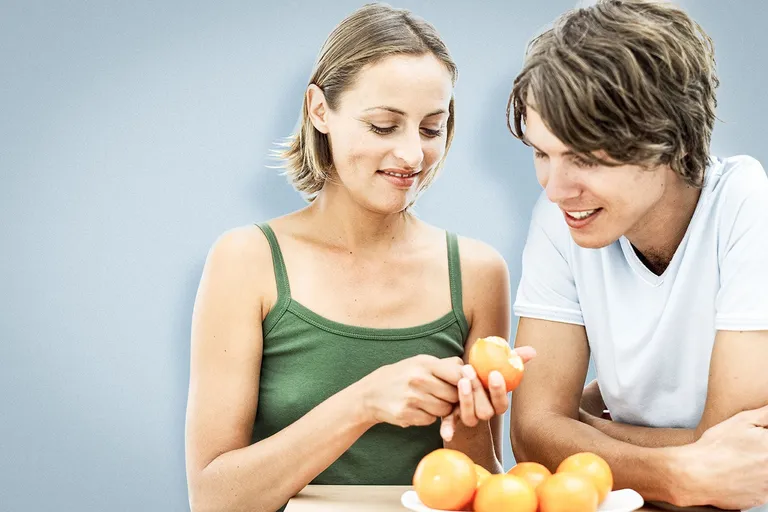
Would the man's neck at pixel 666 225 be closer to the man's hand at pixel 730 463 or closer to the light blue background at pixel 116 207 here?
the man's hand at pixel 730 463

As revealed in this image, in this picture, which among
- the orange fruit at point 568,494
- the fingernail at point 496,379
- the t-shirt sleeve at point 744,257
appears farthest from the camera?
the t-shirt sleeve at point 744,257

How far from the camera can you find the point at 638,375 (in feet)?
4.78

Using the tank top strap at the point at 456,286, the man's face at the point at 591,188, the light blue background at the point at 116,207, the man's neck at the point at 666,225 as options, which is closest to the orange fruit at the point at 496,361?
the man's face at the point at 591,188

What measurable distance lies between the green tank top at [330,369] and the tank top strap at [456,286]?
6cm

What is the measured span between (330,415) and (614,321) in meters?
0.47

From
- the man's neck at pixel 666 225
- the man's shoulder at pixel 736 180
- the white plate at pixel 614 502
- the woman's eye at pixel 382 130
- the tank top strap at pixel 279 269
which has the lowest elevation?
the white plate at pixel 614 502

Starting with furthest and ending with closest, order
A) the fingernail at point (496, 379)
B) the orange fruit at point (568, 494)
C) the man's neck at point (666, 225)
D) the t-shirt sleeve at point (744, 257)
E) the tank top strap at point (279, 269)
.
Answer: the tank top strap at point (279, 269) → the man's neck at point (666, 225) → the t-shirt sleeve at point (744, 257) → the fingernail at point (496, 379) → the orange fruit at point (568, 494)

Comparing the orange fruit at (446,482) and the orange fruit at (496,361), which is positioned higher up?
the orange fruit at (496,361)

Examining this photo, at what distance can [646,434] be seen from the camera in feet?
4.63

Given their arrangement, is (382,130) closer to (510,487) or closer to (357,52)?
(357,52)

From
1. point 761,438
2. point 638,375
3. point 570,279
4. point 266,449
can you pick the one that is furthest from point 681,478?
point 266,449

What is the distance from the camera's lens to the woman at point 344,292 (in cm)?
155

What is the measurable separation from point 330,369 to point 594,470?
2.03 feet

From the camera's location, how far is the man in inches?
51.3
